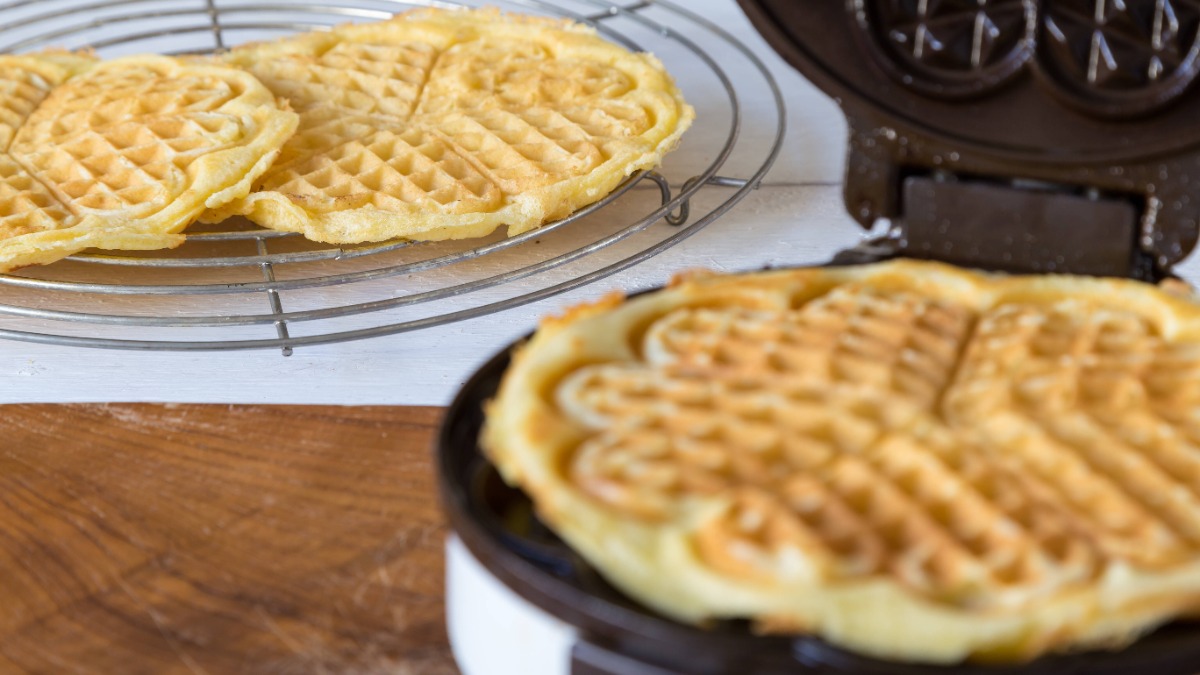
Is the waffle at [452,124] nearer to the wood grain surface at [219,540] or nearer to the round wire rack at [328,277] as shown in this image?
the round wire rack at [328,277]

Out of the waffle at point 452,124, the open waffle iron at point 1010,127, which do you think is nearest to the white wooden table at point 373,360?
the waffle at point 452,124

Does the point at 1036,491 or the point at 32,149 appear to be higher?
the point at 1036,491

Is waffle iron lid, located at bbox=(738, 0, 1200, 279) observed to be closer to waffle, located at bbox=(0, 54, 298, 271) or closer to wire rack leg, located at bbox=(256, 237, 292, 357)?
wire rack leg, located at bbox=(256, 237, 292, 357)

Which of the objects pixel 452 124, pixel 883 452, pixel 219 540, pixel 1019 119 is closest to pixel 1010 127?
pixel 1019 119

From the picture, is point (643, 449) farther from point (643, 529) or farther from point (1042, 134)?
point (1042, 134)

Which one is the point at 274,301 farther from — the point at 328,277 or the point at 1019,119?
the point at 1019,119

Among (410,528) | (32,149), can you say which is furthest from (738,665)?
(32,149)

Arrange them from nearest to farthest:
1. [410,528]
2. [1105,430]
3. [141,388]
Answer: [1105,430] < [410,528] < [141,388]
